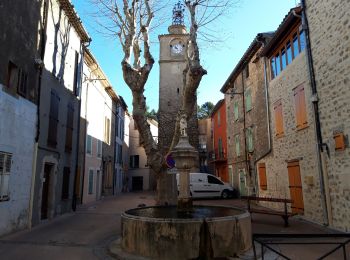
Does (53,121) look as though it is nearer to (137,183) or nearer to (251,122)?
(251,122)

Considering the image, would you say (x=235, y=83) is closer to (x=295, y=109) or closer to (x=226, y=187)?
(x=226, y=187)

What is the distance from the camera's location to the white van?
21031 mm

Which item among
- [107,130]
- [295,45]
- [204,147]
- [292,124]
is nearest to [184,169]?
[292,124]

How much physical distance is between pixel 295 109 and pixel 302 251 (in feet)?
21.7

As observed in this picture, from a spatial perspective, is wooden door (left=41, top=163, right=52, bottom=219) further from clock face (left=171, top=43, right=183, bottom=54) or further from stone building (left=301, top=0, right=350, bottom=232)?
clock face (left=171, top=43, right=183, bottom=54)

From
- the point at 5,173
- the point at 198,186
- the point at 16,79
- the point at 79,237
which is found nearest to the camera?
the point at 79,237

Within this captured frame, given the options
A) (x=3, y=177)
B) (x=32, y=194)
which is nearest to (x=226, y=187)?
(x=32, y=194)

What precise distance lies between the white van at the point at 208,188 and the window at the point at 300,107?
1041cm

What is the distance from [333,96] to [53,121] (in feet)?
31.5

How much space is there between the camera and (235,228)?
6.36 m

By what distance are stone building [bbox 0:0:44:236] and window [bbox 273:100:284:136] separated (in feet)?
31.3

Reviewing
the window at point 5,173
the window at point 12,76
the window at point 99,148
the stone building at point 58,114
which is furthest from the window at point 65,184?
the window at point 99,148

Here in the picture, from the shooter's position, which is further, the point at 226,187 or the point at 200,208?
the point at 226,187

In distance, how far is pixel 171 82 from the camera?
2920 cm
